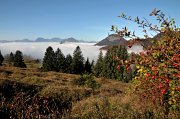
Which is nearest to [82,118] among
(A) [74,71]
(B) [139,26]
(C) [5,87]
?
(B) [139,26]

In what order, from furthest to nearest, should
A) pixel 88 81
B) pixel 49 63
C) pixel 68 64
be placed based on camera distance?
pixel 68 64, pixel 49 63, pixel 88 81

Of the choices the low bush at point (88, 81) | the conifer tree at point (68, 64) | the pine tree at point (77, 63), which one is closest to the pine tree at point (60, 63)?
the conifer tree at point (68, 64)

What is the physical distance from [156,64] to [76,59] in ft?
328

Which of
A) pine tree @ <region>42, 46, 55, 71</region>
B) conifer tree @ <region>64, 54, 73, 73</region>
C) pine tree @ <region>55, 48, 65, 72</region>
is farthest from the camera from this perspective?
pine tree @ <region>42, 46, 55, 71</region>

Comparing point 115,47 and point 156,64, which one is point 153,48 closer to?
point 156,64

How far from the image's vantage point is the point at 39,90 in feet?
56.1

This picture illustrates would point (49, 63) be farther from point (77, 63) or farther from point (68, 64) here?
point (77, 63)

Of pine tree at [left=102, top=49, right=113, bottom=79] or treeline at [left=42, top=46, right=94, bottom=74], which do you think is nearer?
treeline at [left=42, top=46, right=94, bottom=74]

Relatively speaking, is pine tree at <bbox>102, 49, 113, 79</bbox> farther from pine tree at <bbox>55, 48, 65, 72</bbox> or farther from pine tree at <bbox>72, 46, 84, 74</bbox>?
pine tree at <bbox>55, 48, 65, 72</bbox>

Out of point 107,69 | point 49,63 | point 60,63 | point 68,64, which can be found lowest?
point 107,69

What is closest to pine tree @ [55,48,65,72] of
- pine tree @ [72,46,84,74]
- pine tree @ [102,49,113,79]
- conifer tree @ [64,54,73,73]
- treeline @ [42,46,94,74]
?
treeline @ [42,46,94,74]

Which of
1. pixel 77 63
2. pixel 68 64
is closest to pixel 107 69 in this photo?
pixel 77 63

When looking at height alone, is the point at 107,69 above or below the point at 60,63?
below

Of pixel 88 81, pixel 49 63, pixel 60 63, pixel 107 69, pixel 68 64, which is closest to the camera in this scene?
pixel 88 81
